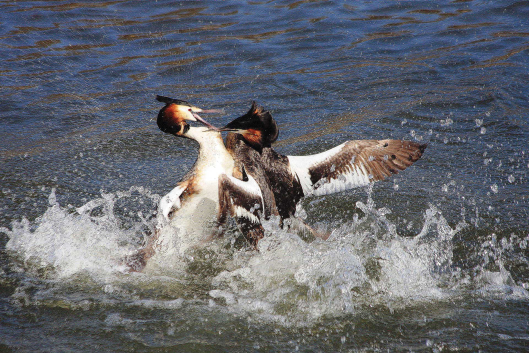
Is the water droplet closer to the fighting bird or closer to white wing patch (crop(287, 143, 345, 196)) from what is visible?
white wing patch (crop(287, 143, 345, 196))

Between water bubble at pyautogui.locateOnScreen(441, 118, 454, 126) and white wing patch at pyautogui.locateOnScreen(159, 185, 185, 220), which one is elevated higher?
white wing patch at pyautogui.locateOnScreen(159, 185, 185, 220)

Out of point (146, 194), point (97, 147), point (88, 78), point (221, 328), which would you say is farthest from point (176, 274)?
point (88, 78)

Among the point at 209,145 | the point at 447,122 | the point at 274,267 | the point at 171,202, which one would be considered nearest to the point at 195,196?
the point at 171,202

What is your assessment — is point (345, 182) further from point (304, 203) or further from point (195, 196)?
point (195, 196)

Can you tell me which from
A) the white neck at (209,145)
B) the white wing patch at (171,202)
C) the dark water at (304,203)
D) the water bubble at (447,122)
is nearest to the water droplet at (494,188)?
the dark water at (304,203)

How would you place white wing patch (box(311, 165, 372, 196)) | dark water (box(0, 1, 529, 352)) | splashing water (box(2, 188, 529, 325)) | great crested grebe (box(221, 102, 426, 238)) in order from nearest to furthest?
1. dark water (box(0, 1, 529, 352))
2. splashing water (box(2, 188, 529, 325))
3. great crested grebe (box(221, 102, 426, 238))
4. white wing patch (box(311, 165, 372, 196))

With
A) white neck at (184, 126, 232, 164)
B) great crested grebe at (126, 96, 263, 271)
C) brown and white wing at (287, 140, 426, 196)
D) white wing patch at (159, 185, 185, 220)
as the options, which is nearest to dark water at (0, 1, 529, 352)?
great crested grebe at (126, 96, 263, 271)

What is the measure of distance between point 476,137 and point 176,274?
3.73 meters

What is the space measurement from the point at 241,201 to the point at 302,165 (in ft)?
3.49

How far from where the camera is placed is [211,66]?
8.73 metres

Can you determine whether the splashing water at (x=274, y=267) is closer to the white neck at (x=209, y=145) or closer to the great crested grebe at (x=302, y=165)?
the great crested grebe at (x=302, y=165)

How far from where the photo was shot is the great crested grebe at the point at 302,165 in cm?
421

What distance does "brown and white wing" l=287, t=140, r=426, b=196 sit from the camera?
186 inches

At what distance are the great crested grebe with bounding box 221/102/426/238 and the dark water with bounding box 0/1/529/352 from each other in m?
0.33
